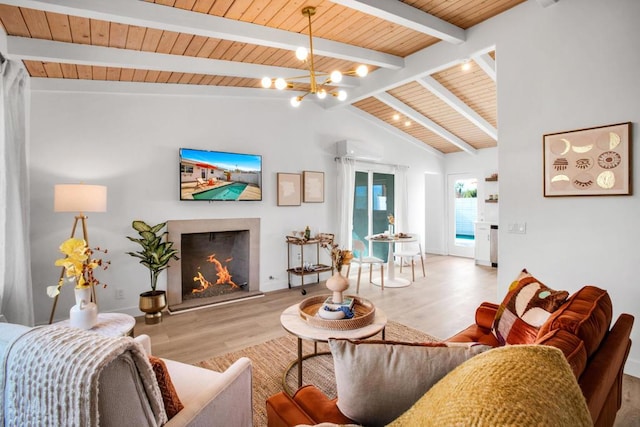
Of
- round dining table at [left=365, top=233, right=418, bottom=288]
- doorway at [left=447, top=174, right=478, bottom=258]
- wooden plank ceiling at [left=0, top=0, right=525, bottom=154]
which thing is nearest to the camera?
wooden plank ceiling at [left=0, top=0, right=525, bottom=154]

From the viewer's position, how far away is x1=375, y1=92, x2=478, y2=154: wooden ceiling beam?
5.18 metres

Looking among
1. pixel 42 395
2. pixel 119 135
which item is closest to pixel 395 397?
pixel 42 395

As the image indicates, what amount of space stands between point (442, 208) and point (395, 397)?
776 cm

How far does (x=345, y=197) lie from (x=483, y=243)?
11.3ft

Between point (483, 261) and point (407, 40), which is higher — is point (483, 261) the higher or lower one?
the lower one

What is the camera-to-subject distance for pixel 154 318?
361cm

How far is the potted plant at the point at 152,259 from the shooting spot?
358 cm

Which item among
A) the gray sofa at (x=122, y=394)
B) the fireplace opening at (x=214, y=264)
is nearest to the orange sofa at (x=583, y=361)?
the gray sofa at (x=122, y=394)

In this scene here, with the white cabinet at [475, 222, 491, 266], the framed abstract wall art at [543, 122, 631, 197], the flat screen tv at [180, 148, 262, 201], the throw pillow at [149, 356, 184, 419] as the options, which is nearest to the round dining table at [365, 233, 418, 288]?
the flat screen tv at [180, 148, 262, 201]

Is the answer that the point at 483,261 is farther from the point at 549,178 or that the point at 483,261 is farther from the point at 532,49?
the point at 532,49

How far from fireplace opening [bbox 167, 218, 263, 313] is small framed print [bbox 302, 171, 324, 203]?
960 millimetres

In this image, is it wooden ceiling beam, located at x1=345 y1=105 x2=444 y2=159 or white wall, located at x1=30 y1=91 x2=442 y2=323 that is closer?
white wall, located at x1=30 y1=91 x2=442 y2=323

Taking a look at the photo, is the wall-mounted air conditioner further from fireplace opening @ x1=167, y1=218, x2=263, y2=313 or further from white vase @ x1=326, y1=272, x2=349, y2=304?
white vase @ x1=326, y1=272, x2=349, y2=304

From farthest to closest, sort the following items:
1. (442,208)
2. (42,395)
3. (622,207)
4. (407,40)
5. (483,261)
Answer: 1. (442,208)
2. (483,261)
3. (407,40)
4. (622,207)
5. (42,395)
